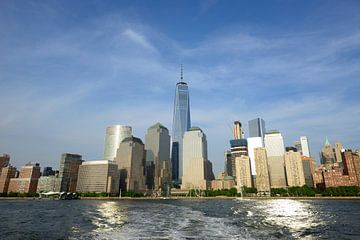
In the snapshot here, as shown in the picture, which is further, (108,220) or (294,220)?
(294,220)

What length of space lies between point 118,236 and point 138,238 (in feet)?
11.9

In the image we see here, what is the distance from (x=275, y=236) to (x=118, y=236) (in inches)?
927

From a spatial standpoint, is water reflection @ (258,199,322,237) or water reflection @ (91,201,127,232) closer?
water reflection @ (91,201,127,232)

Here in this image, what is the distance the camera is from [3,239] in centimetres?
4206

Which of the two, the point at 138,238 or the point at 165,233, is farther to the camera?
the point at 165,233

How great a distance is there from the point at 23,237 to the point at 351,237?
5091 cm

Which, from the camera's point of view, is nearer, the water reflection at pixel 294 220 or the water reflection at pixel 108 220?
the water reflection at pixel 108 220

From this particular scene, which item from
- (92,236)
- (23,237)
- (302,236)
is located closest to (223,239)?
(302,236)

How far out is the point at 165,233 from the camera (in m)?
43.1

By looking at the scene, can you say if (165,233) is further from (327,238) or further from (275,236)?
(327,238)

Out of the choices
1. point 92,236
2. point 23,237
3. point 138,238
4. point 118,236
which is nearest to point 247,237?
point 138,238

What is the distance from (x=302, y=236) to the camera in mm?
42125

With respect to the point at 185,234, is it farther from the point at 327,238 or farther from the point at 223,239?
the point at 327,238

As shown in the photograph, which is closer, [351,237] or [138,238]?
[138,238]
